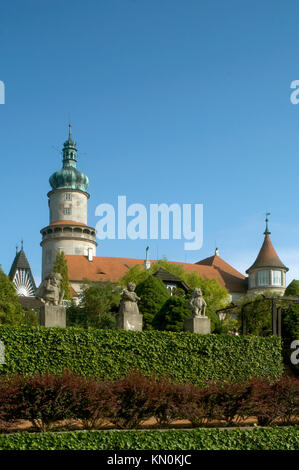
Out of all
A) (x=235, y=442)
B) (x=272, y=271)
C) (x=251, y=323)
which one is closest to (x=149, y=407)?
(x=235, y=442)

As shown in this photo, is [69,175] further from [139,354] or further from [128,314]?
[139,354]

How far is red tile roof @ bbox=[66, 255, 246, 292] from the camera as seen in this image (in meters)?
83.2

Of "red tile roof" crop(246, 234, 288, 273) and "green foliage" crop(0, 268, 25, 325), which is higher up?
"red tile roof" crop(246, 234, 288, 273)

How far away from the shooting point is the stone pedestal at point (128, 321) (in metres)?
21.7

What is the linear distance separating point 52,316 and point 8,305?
2603cm

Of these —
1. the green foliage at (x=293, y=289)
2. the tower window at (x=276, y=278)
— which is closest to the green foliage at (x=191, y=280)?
the green foliage at (x=293, y=289)

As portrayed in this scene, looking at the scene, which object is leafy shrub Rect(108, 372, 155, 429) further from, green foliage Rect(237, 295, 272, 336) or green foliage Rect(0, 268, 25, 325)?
green foliage Rect(0, 268, 25, 325)

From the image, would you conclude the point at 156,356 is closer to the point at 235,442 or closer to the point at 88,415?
the point at 88,415

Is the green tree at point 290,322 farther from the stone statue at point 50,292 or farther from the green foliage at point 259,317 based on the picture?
the stone statue at point 50,292

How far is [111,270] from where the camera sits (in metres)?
86.9

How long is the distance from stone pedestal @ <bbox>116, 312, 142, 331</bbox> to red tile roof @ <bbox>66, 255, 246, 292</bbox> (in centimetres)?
5775

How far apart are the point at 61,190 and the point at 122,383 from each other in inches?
3269

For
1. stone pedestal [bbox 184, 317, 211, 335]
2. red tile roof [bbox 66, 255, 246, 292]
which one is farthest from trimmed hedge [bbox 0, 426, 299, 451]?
red tile roof [bbox 66, 255, 246, 292]

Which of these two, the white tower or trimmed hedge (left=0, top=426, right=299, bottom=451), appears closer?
trimmed hedge (left=0, top=426, right=299, bottom=451)
